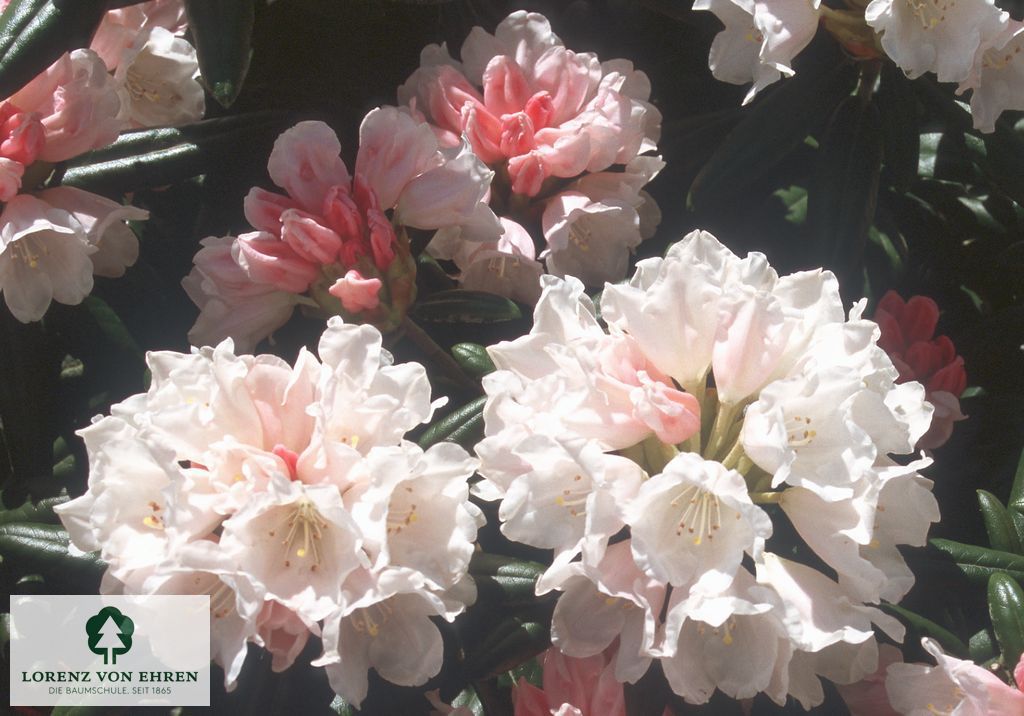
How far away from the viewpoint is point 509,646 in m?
1.23

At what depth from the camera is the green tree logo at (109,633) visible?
1.18m

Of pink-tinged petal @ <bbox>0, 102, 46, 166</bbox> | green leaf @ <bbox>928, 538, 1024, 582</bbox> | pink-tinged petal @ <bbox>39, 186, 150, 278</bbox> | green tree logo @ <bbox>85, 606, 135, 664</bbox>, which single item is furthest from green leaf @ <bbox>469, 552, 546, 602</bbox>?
pink-tinged petal @ <bbox>0, 102, 46, 166</bbox>

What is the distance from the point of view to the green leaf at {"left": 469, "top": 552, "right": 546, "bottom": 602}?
1214 millimetres

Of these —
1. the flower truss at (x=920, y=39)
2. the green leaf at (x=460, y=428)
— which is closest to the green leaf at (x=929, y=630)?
the green leaf at (x=460, y=428)

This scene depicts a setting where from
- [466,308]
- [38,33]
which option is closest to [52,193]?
[38,33]

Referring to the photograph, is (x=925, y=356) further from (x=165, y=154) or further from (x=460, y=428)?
(x=165, y=154)

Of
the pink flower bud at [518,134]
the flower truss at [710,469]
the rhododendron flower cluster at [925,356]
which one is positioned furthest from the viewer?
the rhododendron flower cluster at [925,356]

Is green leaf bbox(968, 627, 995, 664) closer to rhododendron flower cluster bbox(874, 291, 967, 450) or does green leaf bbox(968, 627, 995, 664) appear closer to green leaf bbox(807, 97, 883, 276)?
rhododendron flower cluster bbox(874, 291, 967, 450)

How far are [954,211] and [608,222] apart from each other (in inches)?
29.9

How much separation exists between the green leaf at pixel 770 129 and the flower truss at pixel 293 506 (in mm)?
620

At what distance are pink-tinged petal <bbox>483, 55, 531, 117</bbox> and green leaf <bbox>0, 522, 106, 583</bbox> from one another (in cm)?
76

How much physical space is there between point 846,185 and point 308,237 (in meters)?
0.81

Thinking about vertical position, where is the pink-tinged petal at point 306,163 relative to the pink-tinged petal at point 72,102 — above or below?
below

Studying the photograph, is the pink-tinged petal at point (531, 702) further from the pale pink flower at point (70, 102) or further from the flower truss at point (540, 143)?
the pale pink flower at point (70, 102)
